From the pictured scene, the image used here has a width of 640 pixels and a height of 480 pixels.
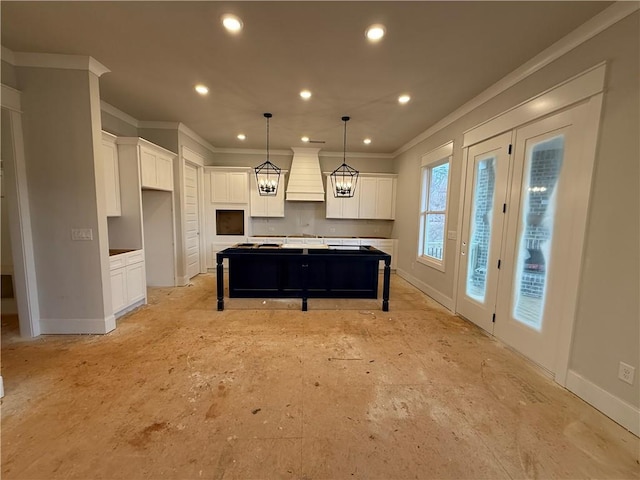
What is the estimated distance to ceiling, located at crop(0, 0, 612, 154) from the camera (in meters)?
1.93

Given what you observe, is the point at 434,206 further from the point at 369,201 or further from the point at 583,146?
A: the point at 583,146

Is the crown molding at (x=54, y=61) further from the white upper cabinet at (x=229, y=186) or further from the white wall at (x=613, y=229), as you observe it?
the white wall at (x=613, y=229)

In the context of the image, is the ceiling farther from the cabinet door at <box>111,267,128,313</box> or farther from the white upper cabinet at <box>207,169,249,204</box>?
the cabinet door at <box>111,267,128,313</box>

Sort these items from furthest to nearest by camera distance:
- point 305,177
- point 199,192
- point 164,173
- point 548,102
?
point 305,177 → point 199,192 → point 164,173 → point 548,102

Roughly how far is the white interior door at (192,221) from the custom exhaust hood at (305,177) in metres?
1.98

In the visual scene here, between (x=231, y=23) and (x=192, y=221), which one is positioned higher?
(x=231, y=23)

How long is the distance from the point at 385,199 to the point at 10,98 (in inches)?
234

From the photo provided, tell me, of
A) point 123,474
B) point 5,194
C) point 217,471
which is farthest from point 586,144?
point 5,194

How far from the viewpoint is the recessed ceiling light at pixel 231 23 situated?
2.00 metres

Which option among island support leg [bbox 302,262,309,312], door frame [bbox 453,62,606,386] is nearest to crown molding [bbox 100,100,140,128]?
island support leg [bbox 302,262,309,312]

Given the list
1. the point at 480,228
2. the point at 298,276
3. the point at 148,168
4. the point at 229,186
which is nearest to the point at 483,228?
the point at 480,228

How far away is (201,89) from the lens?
3.20 meters

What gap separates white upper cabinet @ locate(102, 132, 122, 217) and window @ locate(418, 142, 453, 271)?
15.5 feet

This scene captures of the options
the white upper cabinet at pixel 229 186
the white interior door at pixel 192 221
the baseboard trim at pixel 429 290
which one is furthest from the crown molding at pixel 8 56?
the baseboard trim at pixel 429 290
